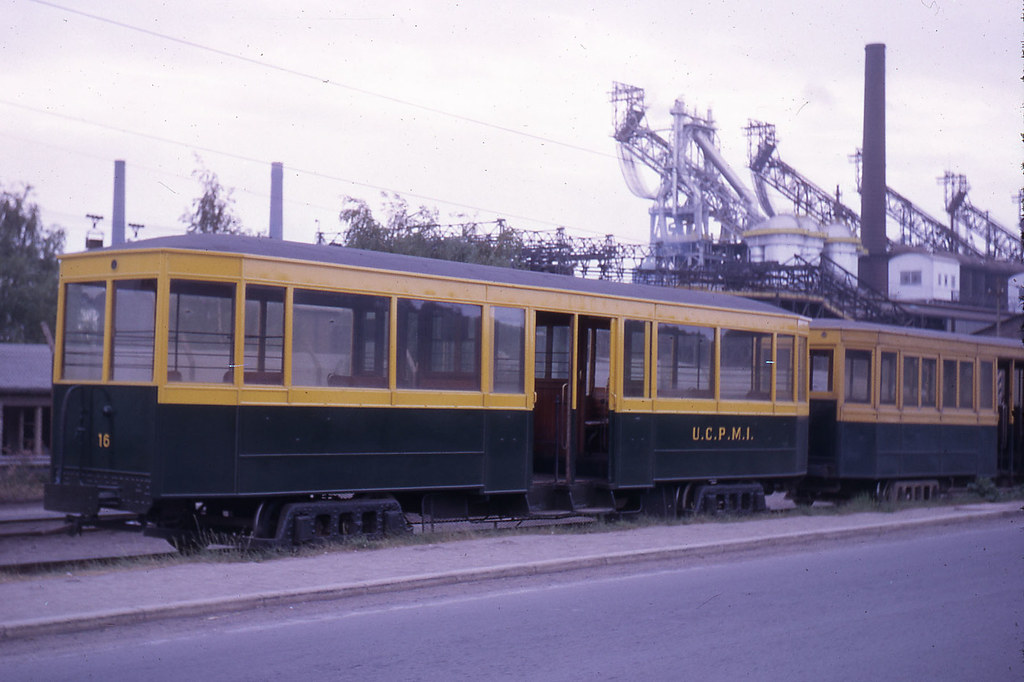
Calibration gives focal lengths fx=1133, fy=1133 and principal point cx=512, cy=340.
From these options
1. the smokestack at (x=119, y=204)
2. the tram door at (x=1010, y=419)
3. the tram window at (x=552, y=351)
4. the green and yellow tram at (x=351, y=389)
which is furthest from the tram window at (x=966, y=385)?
the smokestack at (x=119, y=204)

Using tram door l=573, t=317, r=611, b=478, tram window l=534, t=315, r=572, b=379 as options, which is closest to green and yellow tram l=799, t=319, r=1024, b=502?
tram door l=573, t=317, r=611, b=478

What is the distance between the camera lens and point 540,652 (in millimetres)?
7266

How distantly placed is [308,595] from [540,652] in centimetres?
230

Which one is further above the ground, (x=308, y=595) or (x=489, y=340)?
(x=489, y=340)

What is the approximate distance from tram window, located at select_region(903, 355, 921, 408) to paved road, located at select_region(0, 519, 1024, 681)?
8.52 metres

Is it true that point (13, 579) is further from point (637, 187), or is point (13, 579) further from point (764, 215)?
point (764, 215)

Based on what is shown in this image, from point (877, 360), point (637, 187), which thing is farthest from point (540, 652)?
point (637, 187)

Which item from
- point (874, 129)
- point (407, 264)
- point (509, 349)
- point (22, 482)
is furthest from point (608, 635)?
point (874, 129)

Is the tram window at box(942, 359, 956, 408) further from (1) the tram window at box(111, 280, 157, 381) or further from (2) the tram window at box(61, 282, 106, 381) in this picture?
(2) the tram window at box(61, 282, 106, 381)

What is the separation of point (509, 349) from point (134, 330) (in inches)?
168

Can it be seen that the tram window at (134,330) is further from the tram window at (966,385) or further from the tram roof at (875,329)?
the tram window at (966,385)

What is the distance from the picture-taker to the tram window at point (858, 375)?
1828cm

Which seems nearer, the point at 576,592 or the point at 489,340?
the point at 576,592

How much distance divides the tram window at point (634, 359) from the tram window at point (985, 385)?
925 cm
